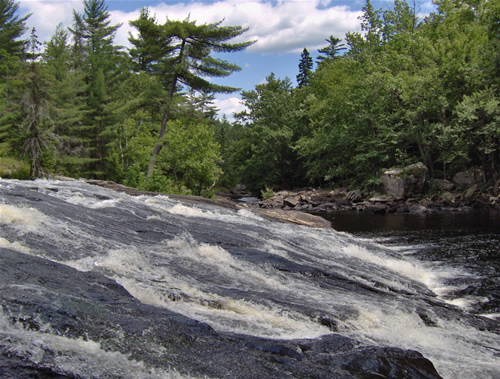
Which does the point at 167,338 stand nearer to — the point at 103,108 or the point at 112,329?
the point at 112,329

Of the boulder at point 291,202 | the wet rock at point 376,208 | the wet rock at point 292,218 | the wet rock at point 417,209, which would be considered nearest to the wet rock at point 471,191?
the wet rock at point 417,209

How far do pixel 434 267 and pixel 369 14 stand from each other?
3408 centimetres

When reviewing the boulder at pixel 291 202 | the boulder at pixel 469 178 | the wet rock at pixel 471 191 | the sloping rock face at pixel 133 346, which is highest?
the boulder at pixel 469 178

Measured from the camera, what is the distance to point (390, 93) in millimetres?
30156

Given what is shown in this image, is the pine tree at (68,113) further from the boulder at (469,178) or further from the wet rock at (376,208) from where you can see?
the boulder at (469,178)

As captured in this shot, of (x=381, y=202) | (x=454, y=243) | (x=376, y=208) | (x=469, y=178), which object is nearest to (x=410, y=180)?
(x=381, y=202)

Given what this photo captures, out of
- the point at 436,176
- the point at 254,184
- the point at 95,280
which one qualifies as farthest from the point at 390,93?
the point at 95,280

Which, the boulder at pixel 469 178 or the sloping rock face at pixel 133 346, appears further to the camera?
the boulder at pixel 469 178

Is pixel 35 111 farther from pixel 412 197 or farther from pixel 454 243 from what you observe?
pixel 412 197

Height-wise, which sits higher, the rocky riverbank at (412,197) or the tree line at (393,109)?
the tree line at (393,109)

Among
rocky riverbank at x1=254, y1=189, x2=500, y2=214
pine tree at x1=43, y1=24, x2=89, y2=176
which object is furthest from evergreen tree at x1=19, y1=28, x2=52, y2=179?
rocky riverbank at x1=254, y1=189, x2=500, y2=214

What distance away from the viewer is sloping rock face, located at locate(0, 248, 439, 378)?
3.41 m

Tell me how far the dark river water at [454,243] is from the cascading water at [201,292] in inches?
17.6

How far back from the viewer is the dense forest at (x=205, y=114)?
24125 millimetres
